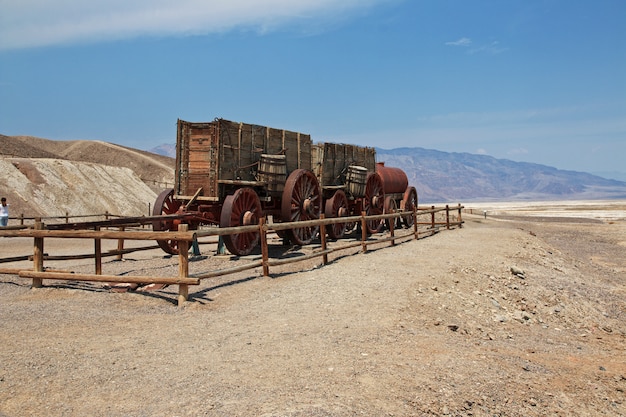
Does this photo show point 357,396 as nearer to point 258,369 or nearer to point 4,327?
point 258,369

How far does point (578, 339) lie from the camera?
791cm

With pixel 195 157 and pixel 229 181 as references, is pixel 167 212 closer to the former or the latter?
pixel 195 157

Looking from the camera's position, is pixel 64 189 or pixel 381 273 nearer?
pixel 381 273

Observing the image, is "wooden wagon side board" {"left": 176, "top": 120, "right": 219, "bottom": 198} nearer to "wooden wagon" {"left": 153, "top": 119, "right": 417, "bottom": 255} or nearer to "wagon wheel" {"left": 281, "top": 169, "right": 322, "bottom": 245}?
"wooden wagon" {"left": 153, "top": 119, "right": 417, "bottom": 255}

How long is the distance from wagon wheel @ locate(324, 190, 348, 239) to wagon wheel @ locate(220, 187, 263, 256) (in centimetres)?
408

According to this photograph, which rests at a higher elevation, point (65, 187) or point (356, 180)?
point (356, 180)

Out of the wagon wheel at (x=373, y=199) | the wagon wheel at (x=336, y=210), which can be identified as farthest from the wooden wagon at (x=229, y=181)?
the wagon wheel at (x=373, y=199)

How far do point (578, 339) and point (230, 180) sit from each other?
25.7 ft

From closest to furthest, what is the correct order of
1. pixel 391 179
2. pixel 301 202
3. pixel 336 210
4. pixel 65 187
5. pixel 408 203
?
pixel 301 202, pixel 336 210, pixel 391 179, pixel 408 203, pixel 65 187

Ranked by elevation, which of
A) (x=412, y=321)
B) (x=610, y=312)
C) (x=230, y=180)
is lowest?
(x=610, y=312)

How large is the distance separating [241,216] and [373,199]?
8.44m

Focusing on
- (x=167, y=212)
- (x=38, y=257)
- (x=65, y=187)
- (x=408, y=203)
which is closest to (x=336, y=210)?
(x=167, y=212)

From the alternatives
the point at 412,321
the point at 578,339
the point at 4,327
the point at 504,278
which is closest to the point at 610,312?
the point at 504,278

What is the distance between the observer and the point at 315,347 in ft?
18.6
